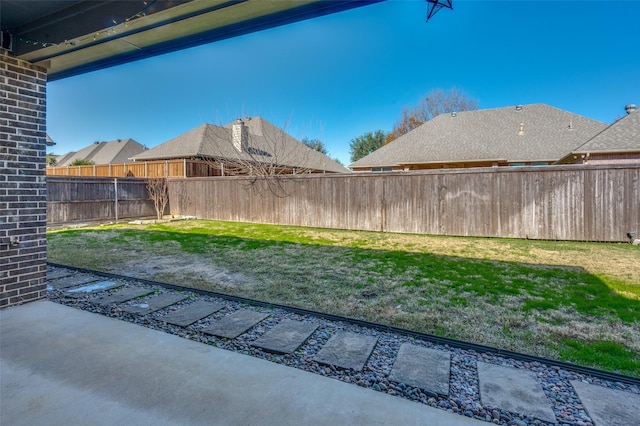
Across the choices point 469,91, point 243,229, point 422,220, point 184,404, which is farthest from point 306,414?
point 469,91

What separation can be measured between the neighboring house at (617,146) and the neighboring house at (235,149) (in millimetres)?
10981

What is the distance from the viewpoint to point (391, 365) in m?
2.08

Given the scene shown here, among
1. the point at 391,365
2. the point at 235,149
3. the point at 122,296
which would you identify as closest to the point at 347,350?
the point at 391,365

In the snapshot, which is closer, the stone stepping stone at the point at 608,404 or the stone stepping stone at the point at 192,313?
the stone stepping stone at the point at 608,404

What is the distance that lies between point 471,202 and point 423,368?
22.6 ft

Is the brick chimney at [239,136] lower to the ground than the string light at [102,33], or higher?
higher

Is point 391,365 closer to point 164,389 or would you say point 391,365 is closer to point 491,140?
point 164,389

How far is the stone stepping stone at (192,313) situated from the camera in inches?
108

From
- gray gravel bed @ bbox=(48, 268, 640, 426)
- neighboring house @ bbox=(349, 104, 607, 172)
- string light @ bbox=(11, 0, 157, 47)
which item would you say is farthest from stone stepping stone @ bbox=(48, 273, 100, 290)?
neighboring house @ bbox=(349, 104, 607, 172)

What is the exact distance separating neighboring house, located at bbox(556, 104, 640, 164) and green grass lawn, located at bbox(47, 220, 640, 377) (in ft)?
16.7

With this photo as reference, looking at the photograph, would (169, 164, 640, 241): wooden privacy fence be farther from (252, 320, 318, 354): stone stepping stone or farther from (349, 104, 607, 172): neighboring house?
(252, 320, 318, 354): stone stepping stone

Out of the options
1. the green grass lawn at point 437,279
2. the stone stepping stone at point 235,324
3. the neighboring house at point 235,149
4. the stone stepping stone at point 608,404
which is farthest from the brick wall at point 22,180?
the neighboring house at point 235,149

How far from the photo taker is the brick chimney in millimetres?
16281

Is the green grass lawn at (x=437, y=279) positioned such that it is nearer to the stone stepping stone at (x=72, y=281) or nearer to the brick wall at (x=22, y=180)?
the stone stepping stone at (x=72, y=281)
